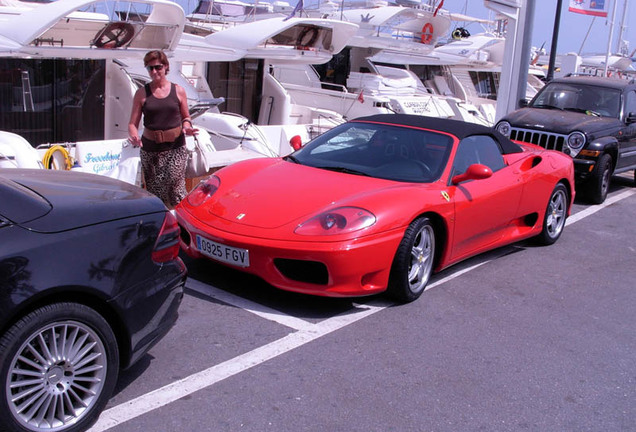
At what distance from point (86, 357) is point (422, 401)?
1749 mm

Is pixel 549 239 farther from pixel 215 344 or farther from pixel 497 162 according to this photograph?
pixel 215 344

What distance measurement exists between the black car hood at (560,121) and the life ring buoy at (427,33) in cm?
825

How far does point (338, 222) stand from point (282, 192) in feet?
2.17

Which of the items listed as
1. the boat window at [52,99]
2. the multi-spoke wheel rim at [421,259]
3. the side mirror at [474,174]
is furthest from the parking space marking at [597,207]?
the boat window at [52,99]

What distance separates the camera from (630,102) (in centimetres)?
1086

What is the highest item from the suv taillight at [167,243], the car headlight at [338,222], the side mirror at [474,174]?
the side mirror at [474,174]

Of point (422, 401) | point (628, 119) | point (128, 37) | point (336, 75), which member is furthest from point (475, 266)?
point (336, 75)

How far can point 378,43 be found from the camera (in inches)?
660

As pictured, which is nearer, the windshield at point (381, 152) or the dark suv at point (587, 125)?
the windshield at point (381, 152)

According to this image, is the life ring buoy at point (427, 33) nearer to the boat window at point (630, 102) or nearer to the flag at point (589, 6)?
the flag at point (589, 6)

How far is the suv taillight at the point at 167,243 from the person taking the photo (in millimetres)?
3467

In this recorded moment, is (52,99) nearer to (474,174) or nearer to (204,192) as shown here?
(204,192)

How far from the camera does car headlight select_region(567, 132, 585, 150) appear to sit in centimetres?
958

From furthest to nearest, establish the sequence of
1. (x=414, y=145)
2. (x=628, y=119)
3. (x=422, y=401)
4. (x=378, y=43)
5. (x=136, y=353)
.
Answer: (x=378, y=43) < (x=628, y=119) < (x=414, y=145) < (x=422, y=401) < (x=136, y=353)
